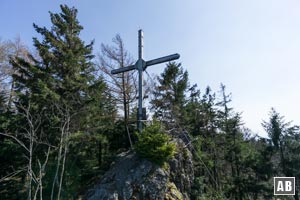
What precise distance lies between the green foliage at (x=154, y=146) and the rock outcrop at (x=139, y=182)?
24 centimetres

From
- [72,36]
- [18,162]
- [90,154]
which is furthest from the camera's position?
[90,154]

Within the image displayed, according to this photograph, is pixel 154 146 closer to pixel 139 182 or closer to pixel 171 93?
pixel 139 182

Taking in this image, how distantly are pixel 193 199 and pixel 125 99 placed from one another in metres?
6.10

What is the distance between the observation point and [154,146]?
8.65 meters

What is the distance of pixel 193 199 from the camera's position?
11.7 metres

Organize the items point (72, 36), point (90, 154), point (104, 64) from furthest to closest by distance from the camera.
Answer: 1. point (104, 64)
2. point (90, 154)
3. point (72, 36)

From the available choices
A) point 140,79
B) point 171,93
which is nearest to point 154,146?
point 140,79

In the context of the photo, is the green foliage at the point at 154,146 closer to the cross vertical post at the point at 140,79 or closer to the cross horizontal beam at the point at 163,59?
the cross vertical post at the point at 140,79

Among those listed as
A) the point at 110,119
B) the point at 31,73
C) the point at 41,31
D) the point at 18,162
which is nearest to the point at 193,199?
the point at 110,119

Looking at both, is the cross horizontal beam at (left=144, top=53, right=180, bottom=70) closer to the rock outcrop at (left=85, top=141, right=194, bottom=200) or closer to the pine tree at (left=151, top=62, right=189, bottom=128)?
the rock outcrop at (left=85, top=141, right=194, bottom=200)

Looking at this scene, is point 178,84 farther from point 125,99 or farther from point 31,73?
point 31,73

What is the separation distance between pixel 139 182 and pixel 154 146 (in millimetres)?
1261

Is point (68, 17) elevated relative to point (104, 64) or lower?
elevated

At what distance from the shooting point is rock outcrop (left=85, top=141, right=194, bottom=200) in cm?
812
